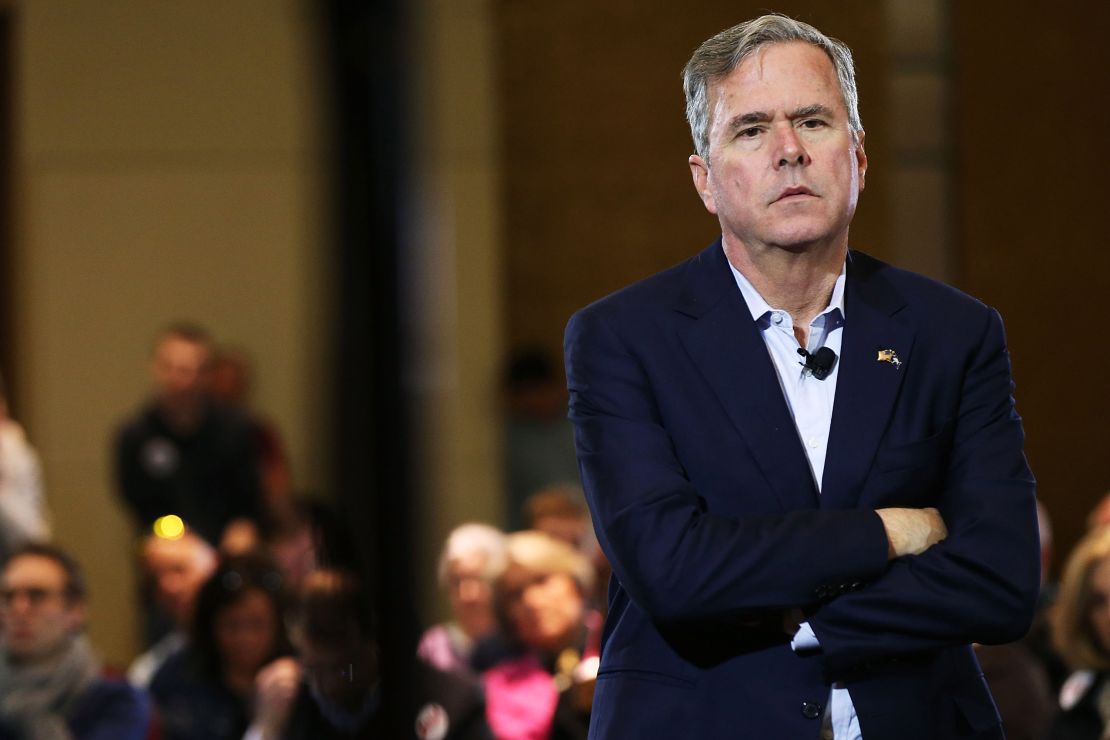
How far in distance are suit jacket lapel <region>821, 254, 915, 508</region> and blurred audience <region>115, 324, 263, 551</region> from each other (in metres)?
4.54

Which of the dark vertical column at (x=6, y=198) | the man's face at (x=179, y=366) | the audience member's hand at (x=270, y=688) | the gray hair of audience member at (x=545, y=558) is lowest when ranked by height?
the audience member's hand at (x=270, y=688)

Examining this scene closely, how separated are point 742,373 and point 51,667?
118 inches

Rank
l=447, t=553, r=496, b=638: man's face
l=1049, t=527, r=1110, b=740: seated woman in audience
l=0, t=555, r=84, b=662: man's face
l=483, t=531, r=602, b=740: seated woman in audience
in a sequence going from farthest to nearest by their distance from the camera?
l=447, t=553, r=496, b=638: man's face
l=0, t=555, r=84, b=662: man's face
l=483, t=531, r=602, b=740: seated woman in audience
l=1049, t=527, r=1110, b=740: seated woman in audience

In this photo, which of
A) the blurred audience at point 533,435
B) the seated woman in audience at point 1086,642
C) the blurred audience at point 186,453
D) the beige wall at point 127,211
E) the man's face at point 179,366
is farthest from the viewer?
the beige wall at point 127,211

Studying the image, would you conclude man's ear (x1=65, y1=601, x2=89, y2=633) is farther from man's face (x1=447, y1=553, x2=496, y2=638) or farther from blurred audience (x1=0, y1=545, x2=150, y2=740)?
man's face (x1=447, y1=553, x2=496, y2=638)

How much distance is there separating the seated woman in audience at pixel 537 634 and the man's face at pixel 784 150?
2.35m

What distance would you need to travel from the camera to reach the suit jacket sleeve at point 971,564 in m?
1.59

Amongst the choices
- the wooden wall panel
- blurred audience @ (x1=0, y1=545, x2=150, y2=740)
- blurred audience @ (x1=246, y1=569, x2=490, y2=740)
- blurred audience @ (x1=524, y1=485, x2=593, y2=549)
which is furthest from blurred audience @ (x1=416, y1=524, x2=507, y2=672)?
the wooden wall panel

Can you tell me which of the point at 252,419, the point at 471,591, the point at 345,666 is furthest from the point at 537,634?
the point at 345,666

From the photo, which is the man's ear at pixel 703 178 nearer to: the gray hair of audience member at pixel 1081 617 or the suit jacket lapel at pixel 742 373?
the suit jacket lapel at pixel 742 373

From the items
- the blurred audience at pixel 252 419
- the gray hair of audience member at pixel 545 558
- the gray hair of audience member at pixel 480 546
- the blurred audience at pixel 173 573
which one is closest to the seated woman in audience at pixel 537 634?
the gray hair of audience member at pixel 545 558

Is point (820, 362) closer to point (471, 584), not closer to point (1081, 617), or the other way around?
point (1081, 617)

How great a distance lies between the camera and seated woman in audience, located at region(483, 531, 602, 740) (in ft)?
13.2

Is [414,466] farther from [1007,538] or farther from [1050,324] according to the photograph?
[1050,324]
